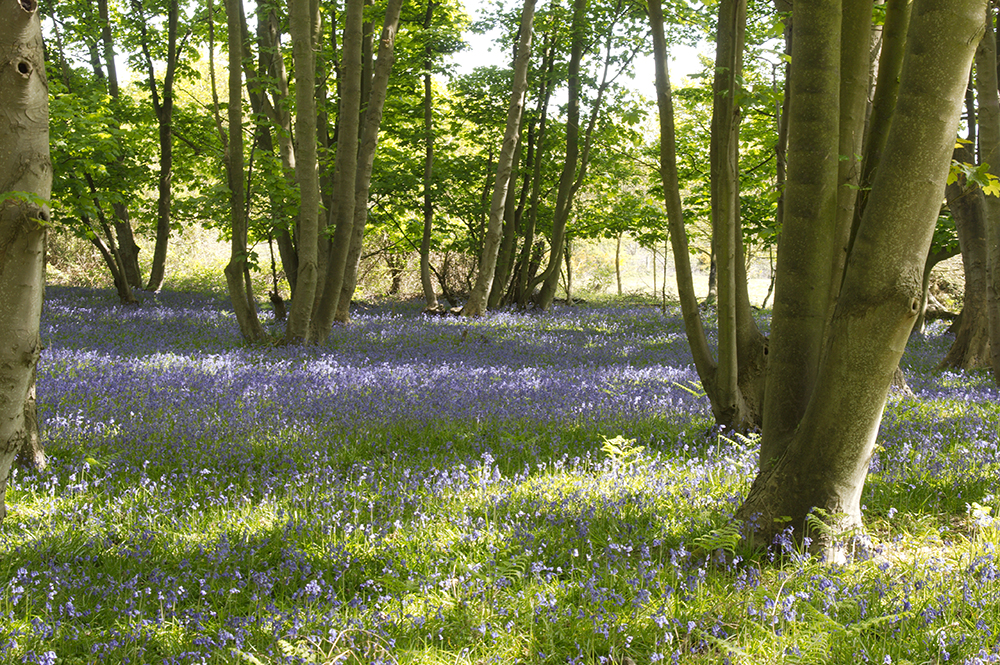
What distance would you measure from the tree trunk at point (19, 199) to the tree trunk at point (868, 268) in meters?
3.45

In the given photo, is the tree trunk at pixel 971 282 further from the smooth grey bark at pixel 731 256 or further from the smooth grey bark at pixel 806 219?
the smooth grey bark at pixel 806 219

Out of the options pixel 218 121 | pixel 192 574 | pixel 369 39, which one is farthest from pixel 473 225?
pixel 192 574

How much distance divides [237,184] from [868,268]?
9752 mm

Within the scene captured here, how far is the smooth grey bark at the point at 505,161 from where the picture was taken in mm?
14883

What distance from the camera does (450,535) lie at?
360cm

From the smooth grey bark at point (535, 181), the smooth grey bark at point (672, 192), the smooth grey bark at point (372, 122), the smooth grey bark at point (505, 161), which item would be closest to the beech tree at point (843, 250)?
the smooth grey bark at point (672, 192)

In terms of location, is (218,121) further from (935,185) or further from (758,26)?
(758,26)

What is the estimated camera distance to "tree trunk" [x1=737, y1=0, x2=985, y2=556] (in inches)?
109

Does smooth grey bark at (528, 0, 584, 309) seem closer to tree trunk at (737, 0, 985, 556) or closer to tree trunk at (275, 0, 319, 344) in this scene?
tree trunk at (275, 0, 319, 344)

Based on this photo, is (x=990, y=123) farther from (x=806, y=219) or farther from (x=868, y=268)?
(x=868, y=268)

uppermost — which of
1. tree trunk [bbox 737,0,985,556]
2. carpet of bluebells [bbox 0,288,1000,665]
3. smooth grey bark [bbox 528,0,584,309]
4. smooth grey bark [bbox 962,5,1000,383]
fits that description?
smooth grey bark [bbox 528,0,584,309]

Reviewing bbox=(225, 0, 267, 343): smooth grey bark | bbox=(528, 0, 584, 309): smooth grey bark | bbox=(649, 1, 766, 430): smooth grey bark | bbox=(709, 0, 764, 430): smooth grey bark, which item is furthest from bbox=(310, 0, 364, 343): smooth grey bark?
bbox=(528, 0, 584, 309): smooth grey bark

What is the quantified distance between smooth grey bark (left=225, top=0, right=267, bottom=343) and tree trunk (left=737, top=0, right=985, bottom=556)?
28.5ft

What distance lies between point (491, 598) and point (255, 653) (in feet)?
3.24
